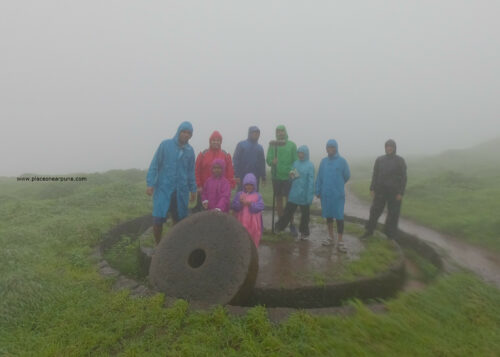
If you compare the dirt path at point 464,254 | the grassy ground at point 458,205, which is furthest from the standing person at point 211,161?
the grassy ground at point 458,205

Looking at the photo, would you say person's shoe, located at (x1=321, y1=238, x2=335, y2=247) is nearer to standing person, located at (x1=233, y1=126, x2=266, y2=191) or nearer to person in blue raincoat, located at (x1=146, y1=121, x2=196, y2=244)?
standing person, located at (x1=233, y1=126, x2=266, y2=191)

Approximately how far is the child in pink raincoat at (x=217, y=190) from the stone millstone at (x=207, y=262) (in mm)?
836

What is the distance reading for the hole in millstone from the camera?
13.6ft

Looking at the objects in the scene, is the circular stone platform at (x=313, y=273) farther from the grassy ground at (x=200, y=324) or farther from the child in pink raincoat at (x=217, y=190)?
the child in pink raincoat at (x=217, y=190)

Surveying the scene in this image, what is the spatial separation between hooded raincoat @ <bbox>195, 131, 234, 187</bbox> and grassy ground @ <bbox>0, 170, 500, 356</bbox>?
224 centimetres

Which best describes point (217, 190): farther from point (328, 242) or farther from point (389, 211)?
point (389, 211)

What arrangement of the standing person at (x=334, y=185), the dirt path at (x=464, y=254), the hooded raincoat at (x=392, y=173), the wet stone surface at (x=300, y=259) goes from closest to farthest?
1. the wet stone surface at (x=300, y=259)
2. the dirt path at (x=464, y=254)
3. the standing person at (x=334, y=185)
4. the hooded raincoat at (x=392, y=173)

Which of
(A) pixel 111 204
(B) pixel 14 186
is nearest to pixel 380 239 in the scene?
(A) pixel 111 204

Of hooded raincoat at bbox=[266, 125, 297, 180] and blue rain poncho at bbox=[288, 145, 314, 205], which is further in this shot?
hooded raincoat at bbox=[266, 125, 297, 180]

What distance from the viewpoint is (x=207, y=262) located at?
3871mm

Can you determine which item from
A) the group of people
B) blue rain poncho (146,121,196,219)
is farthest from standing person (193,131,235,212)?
blue rain poncho (146,121,196,219)

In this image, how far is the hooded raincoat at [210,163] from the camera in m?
5.59

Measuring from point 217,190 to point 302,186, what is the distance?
1705mm

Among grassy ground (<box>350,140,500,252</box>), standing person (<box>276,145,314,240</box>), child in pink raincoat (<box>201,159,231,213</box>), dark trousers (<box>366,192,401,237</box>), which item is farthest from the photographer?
grassy ground (<box>350,140,500,252</box>)
